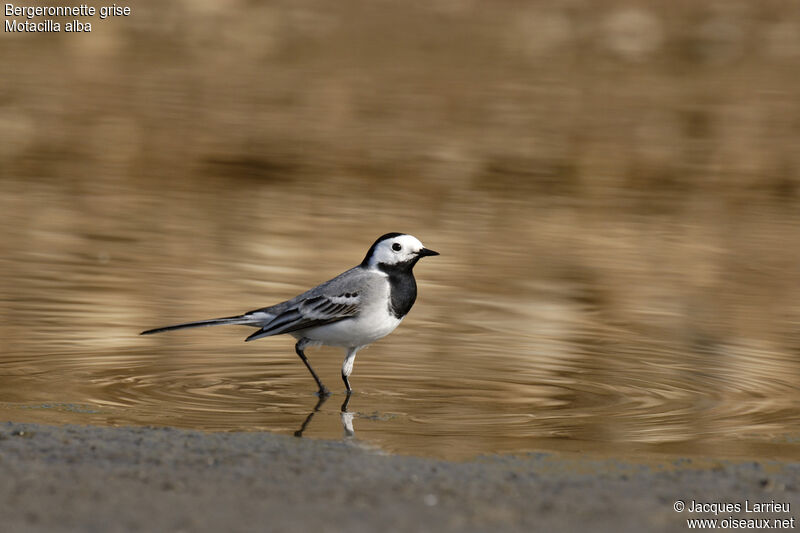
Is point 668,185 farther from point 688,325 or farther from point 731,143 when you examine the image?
point 688,325

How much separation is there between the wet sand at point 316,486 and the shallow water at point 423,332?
1.55ft

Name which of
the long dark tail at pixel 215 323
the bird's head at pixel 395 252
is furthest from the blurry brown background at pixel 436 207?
the bird's head at pixel 395 252

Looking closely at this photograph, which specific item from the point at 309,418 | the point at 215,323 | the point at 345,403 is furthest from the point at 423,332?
the point at 309,418

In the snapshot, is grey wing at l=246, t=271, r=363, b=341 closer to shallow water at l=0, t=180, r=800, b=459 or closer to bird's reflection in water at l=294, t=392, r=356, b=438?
shallow water at l=0, t=180, r=800, b=459

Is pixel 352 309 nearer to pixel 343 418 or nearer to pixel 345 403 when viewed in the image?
pixel 345 403

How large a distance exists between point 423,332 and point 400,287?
5.01ft

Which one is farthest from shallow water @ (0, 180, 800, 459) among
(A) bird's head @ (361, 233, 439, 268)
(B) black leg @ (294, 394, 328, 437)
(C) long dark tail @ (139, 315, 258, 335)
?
(A) bird's head @ (361, 233, 439, 268)

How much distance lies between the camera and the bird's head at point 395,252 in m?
8.70

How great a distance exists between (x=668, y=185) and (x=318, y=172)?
4.51 meters

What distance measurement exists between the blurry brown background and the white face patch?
2.35 feet

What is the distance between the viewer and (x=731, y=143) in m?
20.8

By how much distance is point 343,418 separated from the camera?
7500 mm

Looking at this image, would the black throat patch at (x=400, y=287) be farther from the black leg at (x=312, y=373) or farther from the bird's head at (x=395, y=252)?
the black leg at (x=312, y=373)

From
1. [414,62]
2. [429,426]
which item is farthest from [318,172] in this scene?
[429,426]
